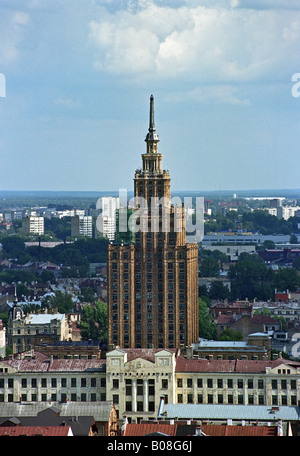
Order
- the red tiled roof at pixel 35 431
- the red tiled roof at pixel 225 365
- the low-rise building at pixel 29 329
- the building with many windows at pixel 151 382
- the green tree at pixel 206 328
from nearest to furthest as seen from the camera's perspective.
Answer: the red tiled roof at pixel 35 431, the building with many windows at pixel 151 382, the red tiled roof at pixel 225 365, the green tree at pixel 206 328, the low-rise building at pixel 29 329

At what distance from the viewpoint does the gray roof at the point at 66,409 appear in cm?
4834

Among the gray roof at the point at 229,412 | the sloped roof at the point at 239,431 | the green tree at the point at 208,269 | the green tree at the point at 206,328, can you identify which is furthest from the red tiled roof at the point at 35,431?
the green tree at the point at 208,269

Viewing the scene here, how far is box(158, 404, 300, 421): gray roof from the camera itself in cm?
4819

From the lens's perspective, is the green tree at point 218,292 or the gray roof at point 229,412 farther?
the green tree at point 218,292

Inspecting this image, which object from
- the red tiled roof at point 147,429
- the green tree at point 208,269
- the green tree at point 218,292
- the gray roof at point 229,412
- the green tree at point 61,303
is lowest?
the gray roof at point 229,412

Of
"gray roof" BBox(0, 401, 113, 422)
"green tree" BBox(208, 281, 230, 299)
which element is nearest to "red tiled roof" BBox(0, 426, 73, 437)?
"gray roof" BBox(0, 401, 113, 422)

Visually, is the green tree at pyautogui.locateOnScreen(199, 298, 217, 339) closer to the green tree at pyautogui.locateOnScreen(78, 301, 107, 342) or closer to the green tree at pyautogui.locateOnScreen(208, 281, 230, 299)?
the green tree at pyautogui.locateOnScreen(78, 301, 107, 342)

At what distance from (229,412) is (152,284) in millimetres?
28261

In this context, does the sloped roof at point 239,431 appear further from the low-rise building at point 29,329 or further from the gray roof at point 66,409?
the low-rise building at point 29,329

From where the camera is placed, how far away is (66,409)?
49281mm

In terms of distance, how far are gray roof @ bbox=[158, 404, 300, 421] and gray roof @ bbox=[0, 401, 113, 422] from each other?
106 inches

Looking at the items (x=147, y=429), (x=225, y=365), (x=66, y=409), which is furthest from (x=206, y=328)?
(x=147, y=429)

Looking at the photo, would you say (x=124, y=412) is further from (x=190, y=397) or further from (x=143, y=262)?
(x=143, y=262)

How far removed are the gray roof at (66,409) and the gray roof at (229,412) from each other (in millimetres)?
2686
